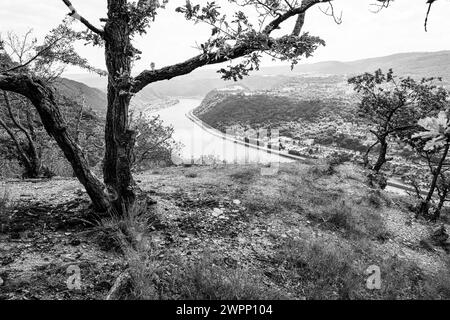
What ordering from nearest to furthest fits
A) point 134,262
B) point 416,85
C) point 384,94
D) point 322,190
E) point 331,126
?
1. point 134,262
2. point 322,190
3. point 416,85
4. point 384,94
5. point 331,126

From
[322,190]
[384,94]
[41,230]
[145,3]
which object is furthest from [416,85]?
[41,230]

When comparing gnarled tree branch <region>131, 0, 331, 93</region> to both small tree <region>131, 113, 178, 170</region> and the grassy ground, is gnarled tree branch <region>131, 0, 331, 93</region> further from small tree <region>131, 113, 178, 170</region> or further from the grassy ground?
small tree <region>131, 113, 178, 170</region>

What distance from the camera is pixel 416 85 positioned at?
14.4 m

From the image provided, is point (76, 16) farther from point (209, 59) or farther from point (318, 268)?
point (318, 268)

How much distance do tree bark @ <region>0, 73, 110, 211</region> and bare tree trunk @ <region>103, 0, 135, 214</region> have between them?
1.16 ft

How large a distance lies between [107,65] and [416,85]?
15363 millimetres

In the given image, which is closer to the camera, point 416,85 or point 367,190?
point 367,190

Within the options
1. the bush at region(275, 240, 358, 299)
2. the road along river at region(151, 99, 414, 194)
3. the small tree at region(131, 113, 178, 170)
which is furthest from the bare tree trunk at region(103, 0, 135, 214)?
the road along river at region(151, 99, 414, 194)

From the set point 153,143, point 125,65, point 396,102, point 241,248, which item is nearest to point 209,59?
point 125,65

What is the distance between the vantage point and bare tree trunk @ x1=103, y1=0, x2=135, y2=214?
4637 mm

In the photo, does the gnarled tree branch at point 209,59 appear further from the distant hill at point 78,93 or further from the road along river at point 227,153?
the road along river at point 227,153

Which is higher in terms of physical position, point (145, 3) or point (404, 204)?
point (145, 3)

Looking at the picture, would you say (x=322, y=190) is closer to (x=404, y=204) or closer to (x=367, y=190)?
(x=367, y=190)

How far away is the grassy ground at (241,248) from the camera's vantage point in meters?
3.97
